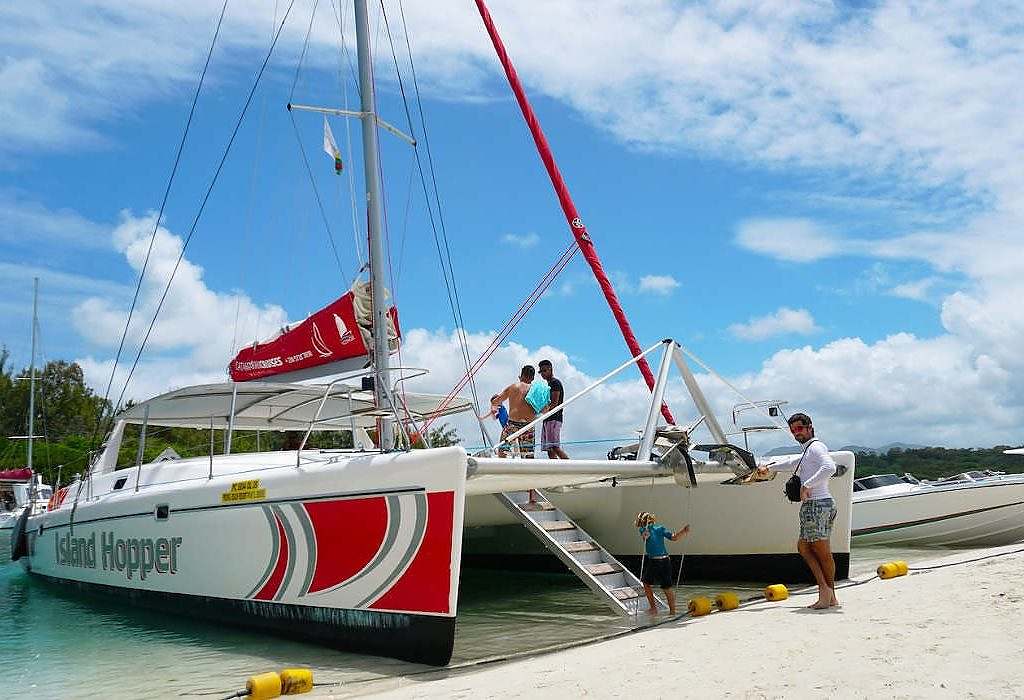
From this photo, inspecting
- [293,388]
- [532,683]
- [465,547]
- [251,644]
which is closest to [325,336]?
[293,388]

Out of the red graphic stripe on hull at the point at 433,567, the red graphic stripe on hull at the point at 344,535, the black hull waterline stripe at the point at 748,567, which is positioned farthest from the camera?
the black hull waterline stripe at the point at 748,567

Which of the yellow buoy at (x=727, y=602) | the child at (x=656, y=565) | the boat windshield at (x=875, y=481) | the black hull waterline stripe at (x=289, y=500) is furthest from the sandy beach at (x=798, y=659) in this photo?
the boat windshield at (x=875, y=481)

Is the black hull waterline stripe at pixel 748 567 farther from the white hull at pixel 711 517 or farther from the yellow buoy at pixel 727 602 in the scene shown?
the yellow buoy at pixel 727 602

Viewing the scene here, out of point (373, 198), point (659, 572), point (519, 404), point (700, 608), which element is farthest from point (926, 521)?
point (373, 198)

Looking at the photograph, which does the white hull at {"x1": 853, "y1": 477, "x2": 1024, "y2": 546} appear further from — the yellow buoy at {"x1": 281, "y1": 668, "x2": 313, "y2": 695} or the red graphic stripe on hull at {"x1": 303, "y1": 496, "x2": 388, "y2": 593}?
the yellow buoy at {"x1": 281, "y1": 668, "x2": 313, "y2": 695}

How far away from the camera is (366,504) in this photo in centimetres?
684

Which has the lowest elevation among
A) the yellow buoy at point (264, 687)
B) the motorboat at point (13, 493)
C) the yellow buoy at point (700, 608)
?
the motorboat at point (13, 493)

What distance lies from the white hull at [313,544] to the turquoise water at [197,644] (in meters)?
0.26

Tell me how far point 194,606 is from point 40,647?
5.25 feet

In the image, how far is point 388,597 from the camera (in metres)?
6.72

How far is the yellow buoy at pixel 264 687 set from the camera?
5.75 meters

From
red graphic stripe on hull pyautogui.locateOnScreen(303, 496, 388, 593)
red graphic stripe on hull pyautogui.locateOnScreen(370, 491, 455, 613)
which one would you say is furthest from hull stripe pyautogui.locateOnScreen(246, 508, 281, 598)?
red graphic stripe on hull pyautogui.locateOnScreen(370, 491, 455, 613)

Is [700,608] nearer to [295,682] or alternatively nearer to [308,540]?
[308,540]

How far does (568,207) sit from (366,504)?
15.1 ft
